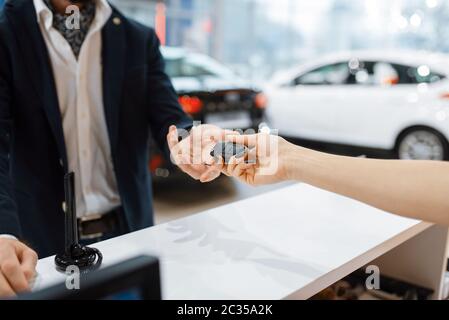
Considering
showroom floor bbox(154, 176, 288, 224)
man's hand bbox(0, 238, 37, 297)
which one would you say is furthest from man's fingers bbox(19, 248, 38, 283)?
showroom floor bbox(154, 176, 288, 224)

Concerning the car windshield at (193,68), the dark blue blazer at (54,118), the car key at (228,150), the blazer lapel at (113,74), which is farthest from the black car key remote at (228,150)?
the car windshield at (193,68)

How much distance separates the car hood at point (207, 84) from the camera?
4.52 m

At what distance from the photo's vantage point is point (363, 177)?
1005 mm

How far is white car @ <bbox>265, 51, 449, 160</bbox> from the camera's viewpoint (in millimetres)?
5121

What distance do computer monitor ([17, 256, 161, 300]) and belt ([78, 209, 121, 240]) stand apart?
1107mm

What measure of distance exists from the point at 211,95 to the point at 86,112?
308 cm

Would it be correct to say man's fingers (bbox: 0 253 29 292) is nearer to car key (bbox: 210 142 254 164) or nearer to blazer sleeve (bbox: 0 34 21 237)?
blazer sleeve (bbox: 0 34 21 237)

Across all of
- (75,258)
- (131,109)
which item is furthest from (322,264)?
(131,109)

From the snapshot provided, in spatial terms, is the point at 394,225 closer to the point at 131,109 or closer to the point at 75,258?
the point at 75,258

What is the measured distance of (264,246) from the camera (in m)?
1.16

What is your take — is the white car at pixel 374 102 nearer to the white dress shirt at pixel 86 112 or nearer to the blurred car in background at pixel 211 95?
the blurred car in background at pixel 211 95

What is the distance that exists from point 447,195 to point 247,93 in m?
4.14

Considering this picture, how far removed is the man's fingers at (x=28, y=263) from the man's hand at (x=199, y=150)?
58 cm

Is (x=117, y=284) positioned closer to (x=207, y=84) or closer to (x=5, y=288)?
(x=5, y=288)
